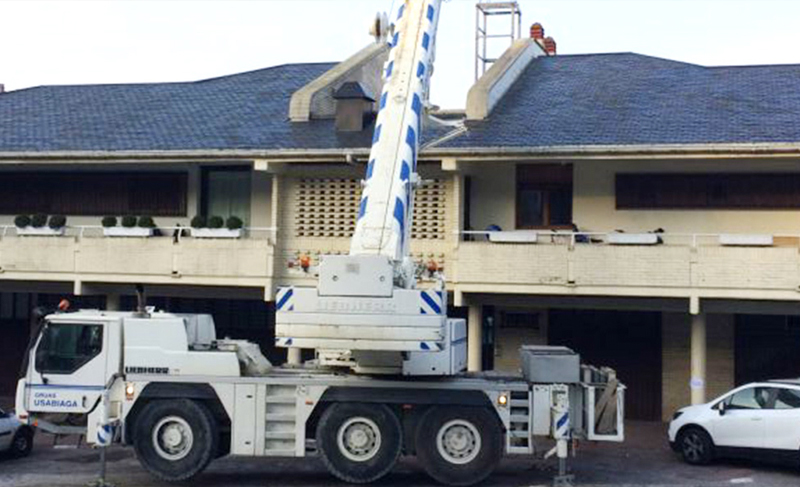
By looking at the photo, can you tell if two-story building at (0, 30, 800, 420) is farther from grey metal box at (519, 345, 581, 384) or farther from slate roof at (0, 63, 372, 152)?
grey metal box at (519, 345, 581, 384)

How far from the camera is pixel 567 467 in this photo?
57.0ft

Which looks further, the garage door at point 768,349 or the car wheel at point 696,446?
the garage door at point 768,349

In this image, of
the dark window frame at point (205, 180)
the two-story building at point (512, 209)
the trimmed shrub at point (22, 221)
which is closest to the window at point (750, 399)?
the two-story building at point (512, 209)

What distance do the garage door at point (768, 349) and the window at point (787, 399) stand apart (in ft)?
20.0

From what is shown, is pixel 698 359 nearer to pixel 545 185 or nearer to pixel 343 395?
pixel 545 185

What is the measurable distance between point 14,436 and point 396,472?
22.4 ft

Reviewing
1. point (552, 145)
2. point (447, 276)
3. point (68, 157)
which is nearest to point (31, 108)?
point (68, 157)

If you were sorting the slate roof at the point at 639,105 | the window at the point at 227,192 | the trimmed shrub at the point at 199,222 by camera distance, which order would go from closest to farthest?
the slate roof at the point at 639,105 → the trimmed shrub at the point at 199,222 → the window at the point at 227,192

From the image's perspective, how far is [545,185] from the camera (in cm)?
2308

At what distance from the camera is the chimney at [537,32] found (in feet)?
106

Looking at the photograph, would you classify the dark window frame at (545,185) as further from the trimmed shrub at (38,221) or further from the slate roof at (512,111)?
the trimmed shrub at (38,221)

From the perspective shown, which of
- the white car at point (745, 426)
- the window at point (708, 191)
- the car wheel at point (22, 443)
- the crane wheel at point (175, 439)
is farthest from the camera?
the window at point (708, 191)

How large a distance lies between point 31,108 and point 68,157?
18.6 ft

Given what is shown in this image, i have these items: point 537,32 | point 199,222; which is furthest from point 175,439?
point 537,32
